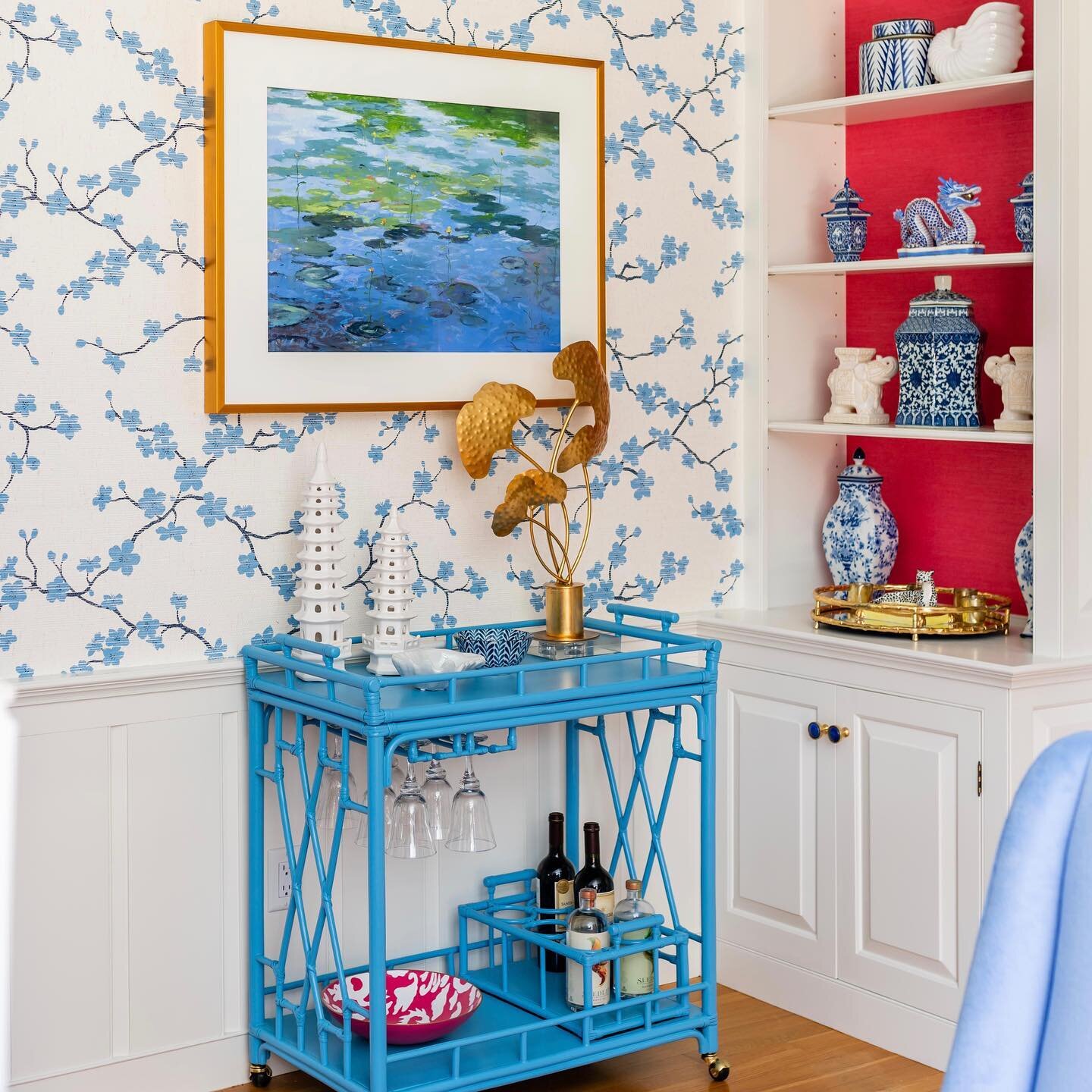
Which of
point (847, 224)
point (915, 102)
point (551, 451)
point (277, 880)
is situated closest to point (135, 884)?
point (277, 880)

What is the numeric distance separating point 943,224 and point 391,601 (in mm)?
1313

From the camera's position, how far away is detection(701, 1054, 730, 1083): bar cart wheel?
289 centimetres

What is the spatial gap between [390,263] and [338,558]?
56cm

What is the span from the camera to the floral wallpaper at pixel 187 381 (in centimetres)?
257

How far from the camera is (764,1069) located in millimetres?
2953

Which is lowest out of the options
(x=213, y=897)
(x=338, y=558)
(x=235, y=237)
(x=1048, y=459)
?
(x=213, y=897)

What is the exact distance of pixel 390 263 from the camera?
→ 9.37 ft

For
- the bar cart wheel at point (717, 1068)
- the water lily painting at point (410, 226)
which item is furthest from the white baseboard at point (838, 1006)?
the water lily painting at point (410, 226)

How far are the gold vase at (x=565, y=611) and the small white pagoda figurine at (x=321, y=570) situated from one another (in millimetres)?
432

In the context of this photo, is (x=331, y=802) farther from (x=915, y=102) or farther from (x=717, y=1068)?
(x=915, y=102)

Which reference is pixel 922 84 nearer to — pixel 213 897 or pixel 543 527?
pixel 543 527

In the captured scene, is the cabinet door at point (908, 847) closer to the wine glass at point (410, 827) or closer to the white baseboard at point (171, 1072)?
the wine glass at point (410, 827)

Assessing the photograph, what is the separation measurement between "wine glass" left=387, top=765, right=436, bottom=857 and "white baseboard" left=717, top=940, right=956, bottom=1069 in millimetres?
851

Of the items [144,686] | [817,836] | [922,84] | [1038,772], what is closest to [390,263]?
[144,686]
